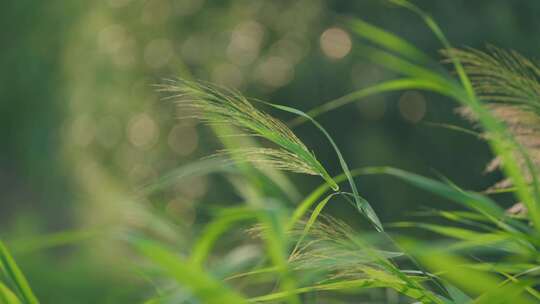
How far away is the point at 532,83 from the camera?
1249mm

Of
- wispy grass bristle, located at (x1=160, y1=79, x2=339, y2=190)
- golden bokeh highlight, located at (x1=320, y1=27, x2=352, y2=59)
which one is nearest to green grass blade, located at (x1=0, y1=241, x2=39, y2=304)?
wispy grass bristle, located at (x1=160, y1=79, x2=339, y2=190)

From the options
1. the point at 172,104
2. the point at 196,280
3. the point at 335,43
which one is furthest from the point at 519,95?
the point at 172,104

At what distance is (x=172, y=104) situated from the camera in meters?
5.51

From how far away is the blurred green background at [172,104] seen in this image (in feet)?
15.4

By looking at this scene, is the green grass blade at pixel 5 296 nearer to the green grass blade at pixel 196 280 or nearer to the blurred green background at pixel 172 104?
the green grass blade at pixel 196 280

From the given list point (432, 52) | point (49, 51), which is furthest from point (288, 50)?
point (49, 51)

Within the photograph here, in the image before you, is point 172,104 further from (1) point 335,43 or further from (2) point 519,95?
(2) point 519,95

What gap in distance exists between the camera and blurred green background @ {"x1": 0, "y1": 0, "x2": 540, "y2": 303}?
4.69 meters

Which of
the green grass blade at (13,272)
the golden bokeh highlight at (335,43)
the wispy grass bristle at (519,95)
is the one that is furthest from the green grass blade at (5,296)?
the golden bokeh highlight at (335,43)

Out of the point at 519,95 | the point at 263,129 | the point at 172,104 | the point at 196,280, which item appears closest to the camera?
the point at 196,280

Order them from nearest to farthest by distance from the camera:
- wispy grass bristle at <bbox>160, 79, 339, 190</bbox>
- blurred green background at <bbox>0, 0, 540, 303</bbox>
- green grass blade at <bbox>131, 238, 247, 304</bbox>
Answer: green grass blade at <bbox>131, 238, 247, 304</bbox>, wispy grass bristle at <bbox>160, 79, 339, 190</bbox>, blurred green background at <bbox>0, 0, 540, 303</bbox>

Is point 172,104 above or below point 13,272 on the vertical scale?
above

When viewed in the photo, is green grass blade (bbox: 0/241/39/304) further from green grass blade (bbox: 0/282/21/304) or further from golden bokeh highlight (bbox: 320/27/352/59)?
golden bokeh highlight (bbox: 320/27/352/59)

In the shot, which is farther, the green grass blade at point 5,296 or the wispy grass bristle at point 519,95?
the wispy grass bristle at point 519,95
